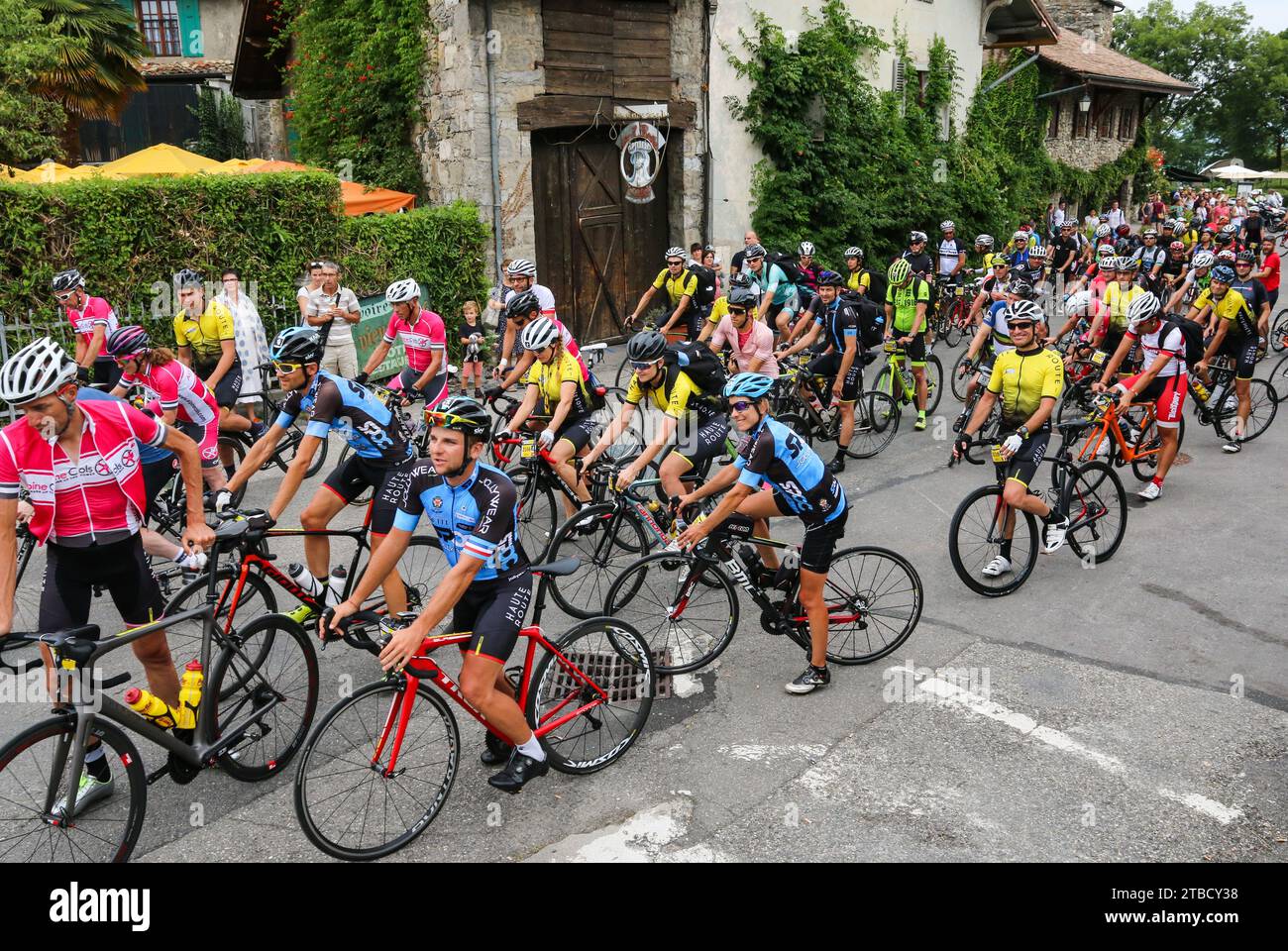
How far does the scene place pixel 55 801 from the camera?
407 centimetres

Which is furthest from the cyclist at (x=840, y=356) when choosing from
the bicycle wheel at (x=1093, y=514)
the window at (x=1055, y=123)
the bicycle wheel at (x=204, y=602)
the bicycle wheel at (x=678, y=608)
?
the window at (x=1055, y=123)

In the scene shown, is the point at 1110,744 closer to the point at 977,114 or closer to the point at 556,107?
the point at 556,107

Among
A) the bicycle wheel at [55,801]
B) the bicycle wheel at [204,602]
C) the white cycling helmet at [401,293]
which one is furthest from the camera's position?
the white cycling helmet at [401,293]

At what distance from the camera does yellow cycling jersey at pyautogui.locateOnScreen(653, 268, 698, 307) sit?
43.0 ft

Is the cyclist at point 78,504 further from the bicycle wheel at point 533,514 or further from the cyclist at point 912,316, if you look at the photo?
the cyclist at point 912,316

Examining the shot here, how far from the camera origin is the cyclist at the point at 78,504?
14.3 feet

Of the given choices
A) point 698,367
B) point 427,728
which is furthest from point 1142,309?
point 427,728

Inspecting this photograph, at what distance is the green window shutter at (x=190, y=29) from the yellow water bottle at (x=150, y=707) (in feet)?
109

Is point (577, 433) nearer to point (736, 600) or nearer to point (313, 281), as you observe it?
point (736, 600)

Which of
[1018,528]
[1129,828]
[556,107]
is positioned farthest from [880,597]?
Result: [556,107]

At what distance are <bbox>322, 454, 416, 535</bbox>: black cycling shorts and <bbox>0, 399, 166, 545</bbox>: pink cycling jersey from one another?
4.85ft

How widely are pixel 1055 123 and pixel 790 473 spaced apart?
33911mm

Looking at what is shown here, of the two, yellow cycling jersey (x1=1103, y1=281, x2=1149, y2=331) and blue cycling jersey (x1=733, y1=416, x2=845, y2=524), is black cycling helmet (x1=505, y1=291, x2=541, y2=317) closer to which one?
blue cycling jersey (x1=733, y1=416, x2=845, y2=524)

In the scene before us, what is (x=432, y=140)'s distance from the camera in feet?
51.0
